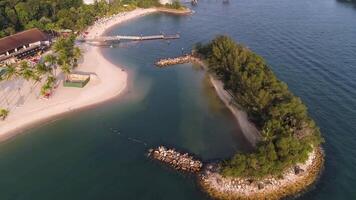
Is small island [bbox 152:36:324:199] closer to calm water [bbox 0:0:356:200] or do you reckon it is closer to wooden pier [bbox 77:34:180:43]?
calm water [bbox 0:0:356:200]

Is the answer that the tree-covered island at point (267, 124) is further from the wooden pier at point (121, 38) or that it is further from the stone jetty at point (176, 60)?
the wooden pier at point (121, 38)

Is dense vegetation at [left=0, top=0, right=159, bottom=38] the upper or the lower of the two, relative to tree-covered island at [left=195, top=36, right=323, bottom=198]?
upper

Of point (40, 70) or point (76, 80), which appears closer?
point (40, 70)

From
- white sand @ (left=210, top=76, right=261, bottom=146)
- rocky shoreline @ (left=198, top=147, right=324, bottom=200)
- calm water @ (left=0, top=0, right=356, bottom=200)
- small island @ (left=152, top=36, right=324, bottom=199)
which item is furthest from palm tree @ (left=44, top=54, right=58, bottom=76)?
rocky shoreline @ (left=198, top=147, right=324, bottom=200)

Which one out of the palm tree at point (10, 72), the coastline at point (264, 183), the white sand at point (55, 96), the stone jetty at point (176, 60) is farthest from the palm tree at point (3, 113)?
the stone jetty at point (176, 60)

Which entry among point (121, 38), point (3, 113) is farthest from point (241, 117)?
point (121, 38)

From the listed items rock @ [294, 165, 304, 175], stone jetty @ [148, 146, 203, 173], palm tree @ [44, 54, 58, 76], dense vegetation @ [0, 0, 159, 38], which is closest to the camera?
rock @ [294, 165, 304, 175]

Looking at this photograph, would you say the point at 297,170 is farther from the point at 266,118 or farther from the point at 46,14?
the point at 46,14
